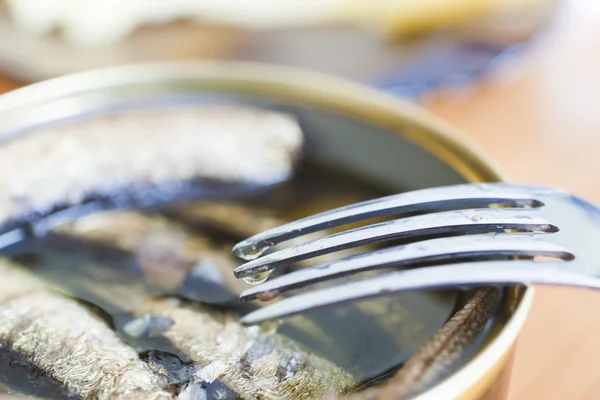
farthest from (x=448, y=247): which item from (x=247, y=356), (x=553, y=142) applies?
(x=553, y=142)

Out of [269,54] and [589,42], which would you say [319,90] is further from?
[589,42]

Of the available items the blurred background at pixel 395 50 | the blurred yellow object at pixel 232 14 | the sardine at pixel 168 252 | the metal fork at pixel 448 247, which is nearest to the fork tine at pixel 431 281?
the metal fork at pixel 448 247

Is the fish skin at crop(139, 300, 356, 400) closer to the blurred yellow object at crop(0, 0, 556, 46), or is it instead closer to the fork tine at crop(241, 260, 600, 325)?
the fork tine at crop(241, 260, 600, 325)

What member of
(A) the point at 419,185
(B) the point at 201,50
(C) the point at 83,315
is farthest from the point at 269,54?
(C) the point at 83,315

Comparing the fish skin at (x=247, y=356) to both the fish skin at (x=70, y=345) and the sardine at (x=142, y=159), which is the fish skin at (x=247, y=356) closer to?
the fish skin at (x=70, y=345)

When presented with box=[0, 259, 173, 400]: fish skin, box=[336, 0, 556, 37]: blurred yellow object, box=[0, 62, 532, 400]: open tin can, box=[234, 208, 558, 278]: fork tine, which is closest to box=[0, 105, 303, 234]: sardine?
box=[0, 62, 532, 400]: open tin can

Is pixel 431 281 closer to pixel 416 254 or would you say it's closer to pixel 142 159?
pixel 416 254
